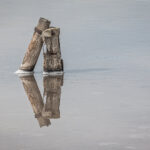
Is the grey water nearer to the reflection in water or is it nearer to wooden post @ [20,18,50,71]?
the reflection in water

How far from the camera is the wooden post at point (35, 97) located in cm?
1080

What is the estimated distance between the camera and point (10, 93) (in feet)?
46.5

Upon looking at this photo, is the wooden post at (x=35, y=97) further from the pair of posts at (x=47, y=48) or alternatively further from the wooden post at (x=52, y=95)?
the pair of posts at (x=47, y=48)

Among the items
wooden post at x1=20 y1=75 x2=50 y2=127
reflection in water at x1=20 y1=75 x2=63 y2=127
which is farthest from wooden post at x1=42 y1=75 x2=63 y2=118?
wooden post at x1=20 y1=75 x2=50 y2=127

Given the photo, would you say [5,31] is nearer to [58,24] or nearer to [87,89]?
[58,24]

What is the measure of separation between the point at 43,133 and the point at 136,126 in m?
1.34

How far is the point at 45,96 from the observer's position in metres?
13.4

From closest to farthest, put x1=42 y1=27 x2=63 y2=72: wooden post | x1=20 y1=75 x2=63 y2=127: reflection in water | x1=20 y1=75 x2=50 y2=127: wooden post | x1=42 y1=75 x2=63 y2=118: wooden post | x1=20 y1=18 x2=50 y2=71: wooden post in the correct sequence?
1. x1=20 y1=75 x2=50 y2=127: wooden post
2. x1=20 y1=75 x2=63 y2=127: reflection in water
3. x1=42 y1=75 x2=63 y2=118: wooden post
4. x1=42 y1=27 x2=63 y2=72: wooden post
5. x1=20 y1=18 x2=50 y2=71: wooden post

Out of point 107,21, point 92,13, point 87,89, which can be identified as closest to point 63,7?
point 92,13

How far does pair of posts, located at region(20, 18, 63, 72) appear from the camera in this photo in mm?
17188

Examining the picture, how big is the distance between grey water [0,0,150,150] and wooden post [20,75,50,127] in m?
0.09

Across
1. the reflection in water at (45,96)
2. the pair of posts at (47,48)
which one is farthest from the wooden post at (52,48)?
the reflection in water at (45,96)

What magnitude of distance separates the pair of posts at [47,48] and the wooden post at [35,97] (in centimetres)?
58

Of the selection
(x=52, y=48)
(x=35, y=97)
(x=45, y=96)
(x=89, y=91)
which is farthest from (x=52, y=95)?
(x=52, y=48)
